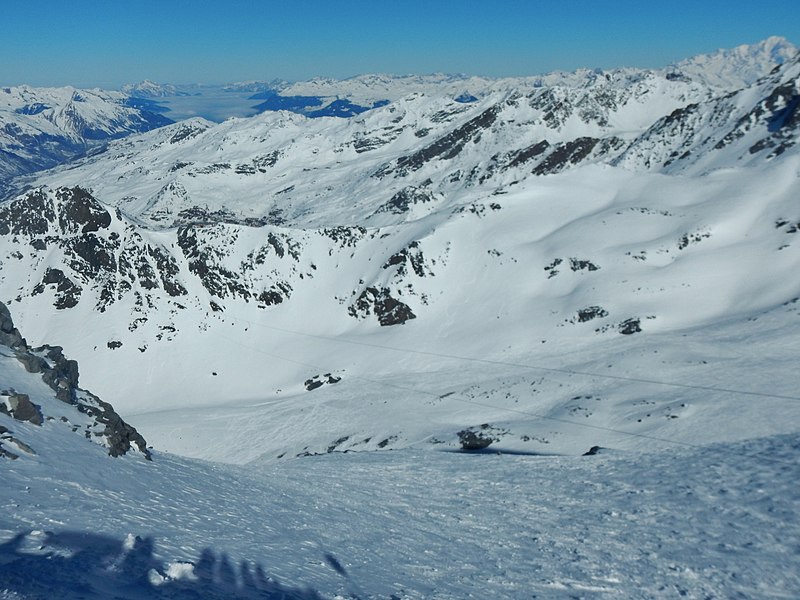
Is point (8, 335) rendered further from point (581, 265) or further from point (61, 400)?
point (581, 265)

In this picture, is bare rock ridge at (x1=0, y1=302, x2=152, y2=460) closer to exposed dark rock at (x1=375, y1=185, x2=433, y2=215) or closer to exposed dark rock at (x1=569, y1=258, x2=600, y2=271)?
exposed dark rock at (x1=569, y1=258, x2=600, y2=271)

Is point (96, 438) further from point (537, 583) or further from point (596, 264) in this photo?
point (596, 264)

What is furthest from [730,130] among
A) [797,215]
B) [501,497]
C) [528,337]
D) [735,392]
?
[501,497]

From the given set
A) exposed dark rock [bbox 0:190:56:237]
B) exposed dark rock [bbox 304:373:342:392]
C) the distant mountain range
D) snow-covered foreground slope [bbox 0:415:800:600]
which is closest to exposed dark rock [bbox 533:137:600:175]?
the distant mountain range

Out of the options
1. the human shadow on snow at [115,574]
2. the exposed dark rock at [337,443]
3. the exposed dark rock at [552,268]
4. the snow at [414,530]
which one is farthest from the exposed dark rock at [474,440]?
the exposed dark rock at [552,268]

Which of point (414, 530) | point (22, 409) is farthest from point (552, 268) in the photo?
point (22, 409)
